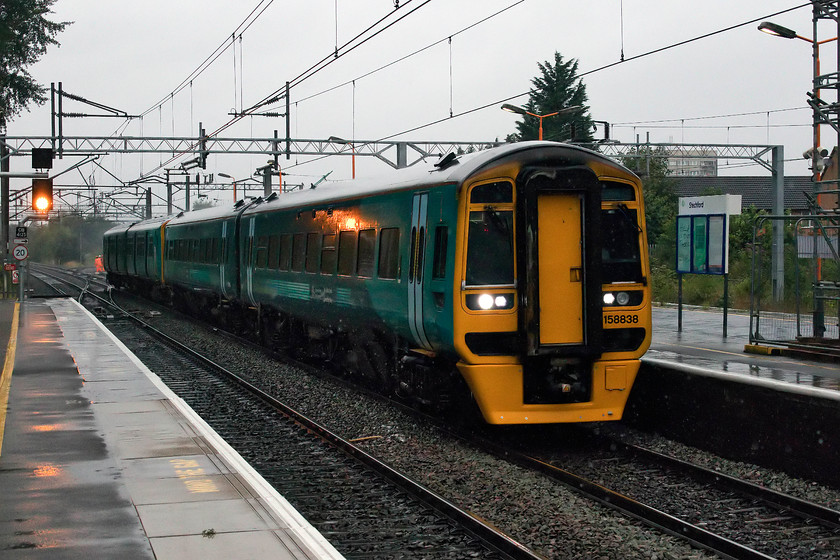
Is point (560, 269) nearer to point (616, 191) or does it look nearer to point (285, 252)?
point (616, 191)

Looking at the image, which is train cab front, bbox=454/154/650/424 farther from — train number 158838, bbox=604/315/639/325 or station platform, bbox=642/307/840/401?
station platform, bbox=642/307/840/401

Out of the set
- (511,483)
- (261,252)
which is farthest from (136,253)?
(511,483)

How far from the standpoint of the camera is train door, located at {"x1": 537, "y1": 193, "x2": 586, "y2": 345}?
32.9 ft

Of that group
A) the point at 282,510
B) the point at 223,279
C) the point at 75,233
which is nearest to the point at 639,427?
the point at 282,510

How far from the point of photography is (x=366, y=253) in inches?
531

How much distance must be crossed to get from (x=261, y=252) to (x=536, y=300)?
37.0 ft

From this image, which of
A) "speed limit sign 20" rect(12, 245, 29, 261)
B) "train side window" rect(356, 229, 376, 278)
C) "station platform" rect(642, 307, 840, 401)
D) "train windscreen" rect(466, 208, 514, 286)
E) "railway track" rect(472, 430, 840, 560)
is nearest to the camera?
"railway track" rect(472, 430, 840, 560)

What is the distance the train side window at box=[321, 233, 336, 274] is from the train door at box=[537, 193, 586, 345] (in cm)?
568

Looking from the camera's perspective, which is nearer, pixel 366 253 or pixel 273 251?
pixel 366 253

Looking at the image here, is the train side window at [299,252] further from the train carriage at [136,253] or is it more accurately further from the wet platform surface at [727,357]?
the train carriage at [136,253]

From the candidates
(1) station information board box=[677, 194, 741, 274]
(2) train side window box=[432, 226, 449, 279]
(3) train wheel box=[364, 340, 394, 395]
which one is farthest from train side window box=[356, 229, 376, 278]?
(1) station information board box=[677, 194, 741, 274]

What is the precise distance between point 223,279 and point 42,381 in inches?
370

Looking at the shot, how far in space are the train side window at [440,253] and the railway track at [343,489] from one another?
205cm

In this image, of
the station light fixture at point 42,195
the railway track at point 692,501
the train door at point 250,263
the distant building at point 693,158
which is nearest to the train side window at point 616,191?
the railway track at point 692,501
